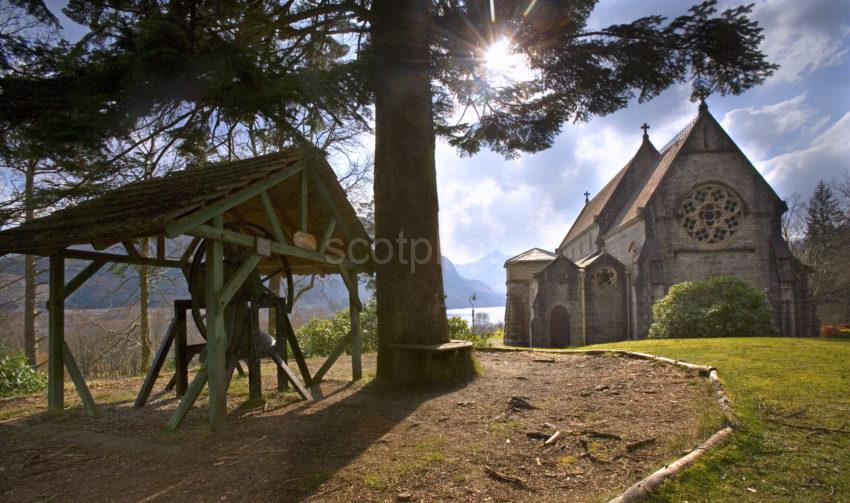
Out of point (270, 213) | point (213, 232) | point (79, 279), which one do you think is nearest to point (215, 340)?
point (213, 232)

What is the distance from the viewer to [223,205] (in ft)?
17.3

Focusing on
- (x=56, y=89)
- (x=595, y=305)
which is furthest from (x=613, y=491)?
(x=595, y=305)

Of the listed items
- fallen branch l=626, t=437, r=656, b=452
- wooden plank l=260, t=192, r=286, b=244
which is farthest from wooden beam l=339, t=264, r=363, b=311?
fallen branch l=626, t=437, r=656, b=452

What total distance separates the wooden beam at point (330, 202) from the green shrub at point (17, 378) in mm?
8156

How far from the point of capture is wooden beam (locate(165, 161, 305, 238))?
15.2 ft

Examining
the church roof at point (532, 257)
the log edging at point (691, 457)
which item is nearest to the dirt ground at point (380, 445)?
the log edging at point (691, 457)

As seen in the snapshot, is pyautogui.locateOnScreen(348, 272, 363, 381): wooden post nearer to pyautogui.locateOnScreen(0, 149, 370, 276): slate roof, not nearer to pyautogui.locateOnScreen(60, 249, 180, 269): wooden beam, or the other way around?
pyautogui.locateOnScreen(0, 149, 370, 276): slate roof

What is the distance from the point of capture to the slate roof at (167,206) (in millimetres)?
5082

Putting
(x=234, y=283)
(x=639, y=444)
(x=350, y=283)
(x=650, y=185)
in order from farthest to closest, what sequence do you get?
(x=650, y=185), (x=350, y=283), (x=234, y=283), (x=639, y=444)

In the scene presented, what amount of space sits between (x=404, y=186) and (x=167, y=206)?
3.47 metres

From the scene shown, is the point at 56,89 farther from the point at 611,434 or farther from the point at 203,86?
the point at 611,434

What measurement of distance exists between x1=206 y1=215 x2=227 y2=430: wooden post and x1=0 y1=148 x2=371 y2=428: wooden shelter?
0.01m

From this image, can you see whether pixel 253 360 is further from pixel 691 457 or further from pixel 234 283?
pixel 691 457

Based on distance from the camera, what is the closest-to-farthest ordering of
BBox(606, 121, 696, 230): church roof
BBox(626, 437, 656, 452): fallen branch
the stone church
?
BBox(626, 437, 656, 452): fallen branch → the stone church → BBox(606, 121, 696, 230): church roof
